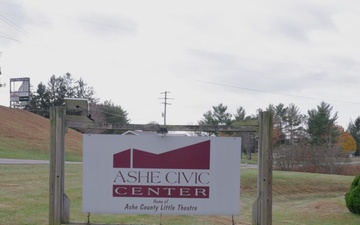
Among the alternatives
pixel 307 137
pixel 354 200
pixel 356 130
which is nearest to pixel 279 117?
pixel 307 137

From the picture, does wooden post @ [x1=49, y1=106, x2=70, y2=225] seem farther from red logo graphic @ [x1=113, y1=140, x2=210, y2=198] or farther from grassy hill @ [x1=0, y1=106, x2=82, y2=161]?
grassy hill @ [x1=0, y1=106, x2=82, y2=161]

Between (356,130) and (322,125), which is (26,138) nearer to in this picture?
(322,125)

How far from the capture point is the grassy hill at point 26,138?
114 feet

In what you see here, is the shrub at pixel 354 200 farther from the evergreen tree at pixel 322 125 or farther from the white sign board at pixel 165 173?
the evergreen tree at pixel 322 125

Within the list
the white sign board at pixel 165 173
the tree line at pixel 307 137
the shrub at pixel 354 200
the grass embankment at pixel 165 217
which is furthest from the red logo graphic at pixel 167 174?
the tree line at pixel 307 137

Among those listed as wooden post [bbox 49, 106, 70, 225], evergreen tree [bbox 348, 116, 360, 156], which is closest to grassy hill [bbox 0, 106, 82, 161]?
wooden post [bbox 49, 106, 70, 225]

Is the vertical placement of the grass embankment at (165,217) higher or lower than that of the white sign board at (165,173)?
lower

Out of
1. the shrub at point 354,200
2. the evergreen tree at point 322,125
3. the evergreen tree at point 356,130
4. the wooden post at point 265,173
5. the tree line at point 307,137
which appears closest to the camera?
the wooden post at point 265,173

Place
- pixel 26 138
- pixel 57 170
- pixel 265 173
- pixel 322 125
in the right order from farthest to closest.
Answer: pixel 322 125, pixel 26 138, pixel 57 170, pixel 265 173

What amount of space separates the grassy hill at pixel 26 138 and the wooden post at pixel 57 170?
27.7m

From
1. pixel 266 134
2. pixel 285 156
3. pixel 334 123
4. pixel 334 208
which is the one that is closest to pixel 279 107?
Result: pixel 334 123

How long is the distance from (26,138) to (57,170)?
37.2 metres

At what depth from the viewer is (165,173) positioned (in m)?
5.11

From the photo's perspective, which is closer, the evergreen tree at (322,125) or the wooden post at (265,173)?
the wooden post at (265,173)
